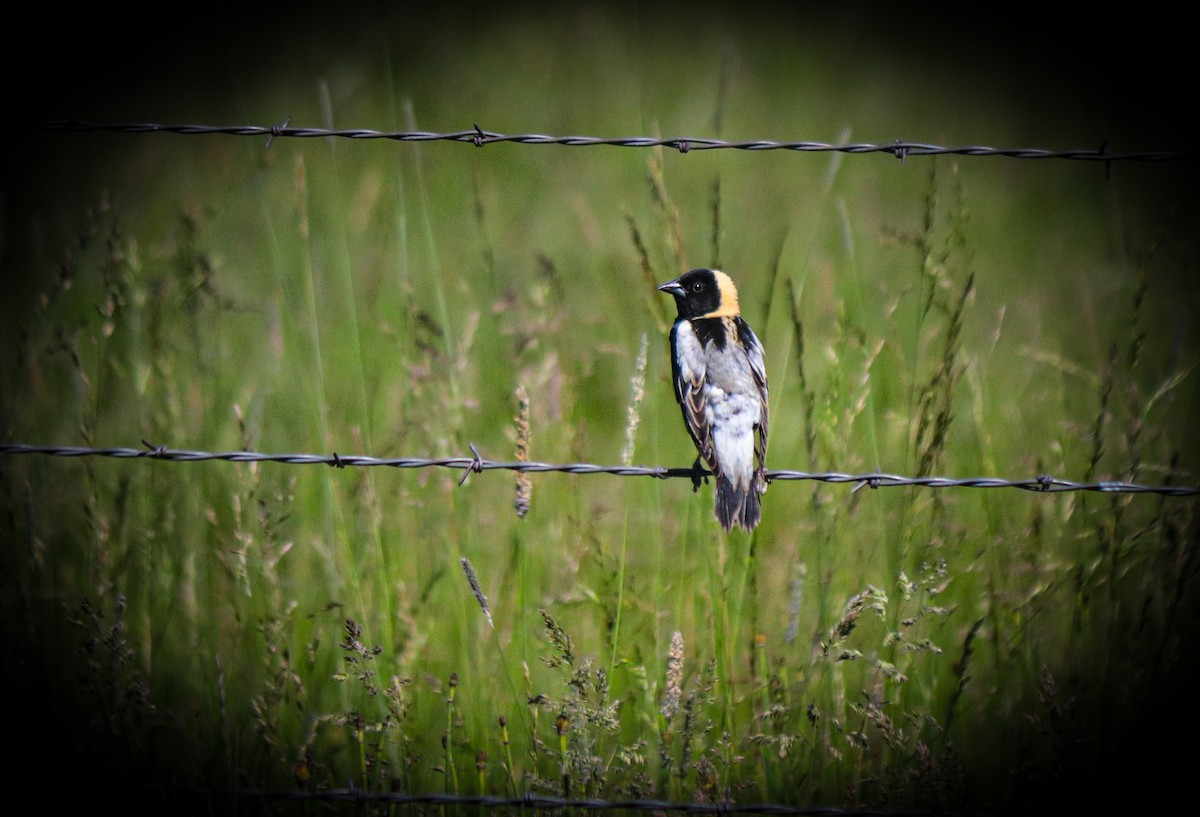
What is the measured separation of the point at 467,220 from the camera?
4891mm

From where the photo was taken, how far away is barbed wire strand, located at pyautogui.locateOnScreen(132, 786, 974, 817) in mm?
2383

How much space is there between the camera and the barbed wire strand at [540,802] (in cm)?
238

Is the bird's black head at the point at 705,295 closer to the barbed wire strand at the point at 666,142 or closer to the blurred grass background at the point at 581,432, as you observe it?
the blurred grass background at the point at 581,432

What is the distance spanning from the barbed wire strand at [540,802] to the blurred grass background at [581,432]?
0.26 ft

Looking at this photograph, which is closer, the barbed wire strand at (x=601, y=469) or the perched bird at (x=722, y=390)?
the barbed wire strand at (x=601, y=469)

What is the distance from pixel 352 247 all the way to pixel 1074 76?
12.9 feet

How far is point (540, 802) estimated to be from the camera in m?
2.43

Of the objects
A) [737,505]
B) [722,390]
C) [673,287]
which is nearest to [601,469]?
[737,505]

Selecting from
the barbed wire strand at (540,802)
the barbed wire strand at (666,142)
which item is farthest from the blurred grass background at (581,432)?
the barbed wire strand at (666,142)

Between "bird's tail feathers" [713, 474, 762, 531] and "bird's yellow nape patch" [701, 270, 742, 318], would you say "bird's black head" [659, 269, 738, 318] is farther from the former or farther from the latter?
"bird's tail feathers" [713, 474, 762, 531]

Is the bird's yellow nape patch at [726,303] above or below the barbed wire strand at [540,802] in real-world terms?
above

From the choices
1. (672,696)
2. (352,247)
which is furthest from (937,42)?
(672,696)

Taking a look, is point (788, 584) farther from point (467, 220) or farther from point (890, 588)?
point (467, 220)

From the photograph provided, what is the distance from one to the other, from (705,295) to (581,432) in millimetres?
644
